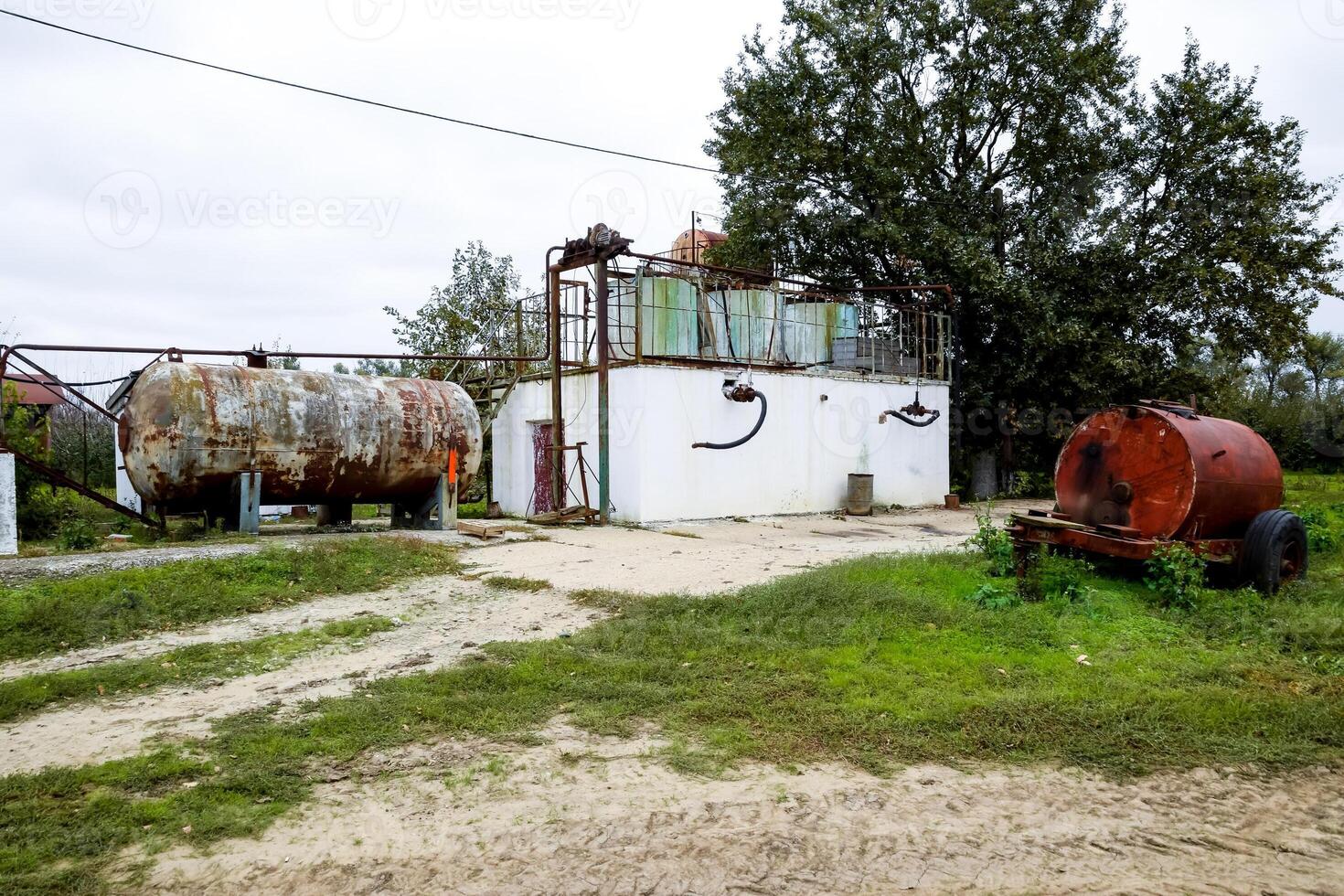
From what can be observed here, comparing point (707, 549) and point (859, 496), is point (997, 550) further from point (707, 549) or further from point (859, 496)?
point (859, 496)

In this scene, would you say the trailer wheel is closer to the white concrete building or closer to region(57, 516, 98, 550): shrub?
the white concrete building

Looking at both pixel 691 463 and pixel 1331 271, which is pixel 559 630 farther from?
pixel 1331 271

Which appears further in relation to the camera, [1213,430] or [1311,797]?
[1213,430]

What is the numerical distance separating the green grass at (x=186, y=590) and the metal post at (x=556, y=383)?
5195 millimetres

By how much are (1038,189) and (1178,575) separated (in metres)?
17.2

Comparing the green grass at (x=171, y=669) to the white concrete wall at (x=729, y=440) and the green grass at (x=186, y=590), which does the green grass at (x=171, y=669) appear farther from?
the white concrete wall at (x=729, y=440)

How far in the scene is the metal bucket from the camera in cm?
A: 1862

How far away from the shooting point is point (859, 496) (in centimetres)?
1862

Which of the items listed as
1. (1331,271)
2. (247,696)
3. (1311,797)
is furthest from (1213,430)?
(1331,271)

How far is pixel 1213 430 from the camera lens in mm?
8609

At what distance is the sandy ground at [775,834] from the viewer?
Result: 345cm

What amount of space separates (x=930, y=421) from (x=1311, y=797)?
16.9m

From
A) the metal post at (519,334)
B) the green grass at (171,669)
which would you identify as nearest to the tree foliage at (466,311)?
the metal post at (519,334)

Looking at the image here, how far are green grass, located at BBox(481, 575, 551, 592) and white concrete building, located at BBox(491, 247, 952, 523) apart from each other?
232 inches
